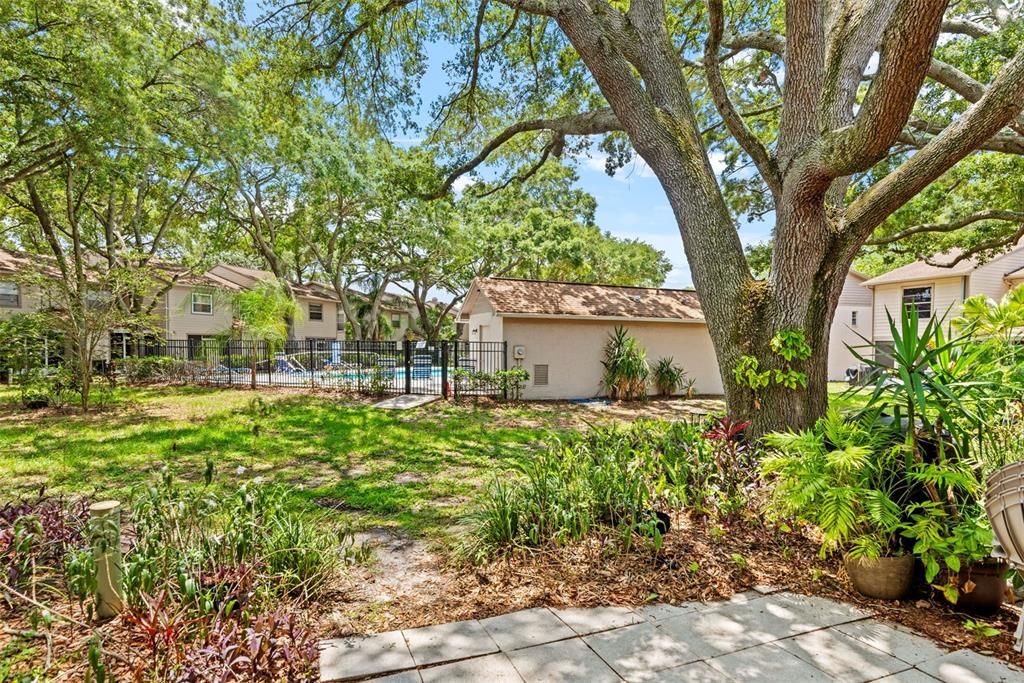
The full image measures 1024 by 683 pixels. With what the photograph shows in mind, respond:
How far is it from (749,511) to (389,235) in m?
21.1

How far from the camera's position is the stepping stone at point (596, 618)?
2.72 metres

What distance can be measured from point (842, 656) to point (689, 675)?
0.80m

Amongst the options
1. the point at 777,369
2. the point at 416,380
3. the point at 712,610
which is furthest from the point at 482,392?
the point at 712,610

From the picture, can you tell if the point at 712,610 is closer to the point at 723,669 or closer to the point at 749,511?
the point at 723,669

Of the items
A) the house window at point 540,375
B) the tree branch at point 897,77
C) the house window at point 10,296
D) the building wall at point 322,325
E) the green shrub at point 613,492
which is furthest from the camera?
the building wall at point 322,325

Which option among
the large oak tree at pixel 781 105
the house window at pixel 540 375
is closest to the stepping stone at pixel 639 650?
the large oak tree at pixel 781 105

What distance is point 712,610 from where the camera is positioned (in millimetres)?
2898

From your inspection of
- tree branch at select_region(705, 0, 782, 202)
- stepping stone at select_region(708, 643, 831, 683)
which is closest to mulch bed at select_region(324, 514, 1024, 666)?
stepping stone at select_region(708, 643, 831, 683)

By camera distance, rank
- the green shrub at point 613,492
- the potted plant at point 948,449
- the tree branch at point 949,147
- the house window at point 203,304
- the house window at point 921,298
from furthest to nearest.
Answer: the house window at point 203,304 < the house window at point 921,298 < the green shrub at point 613,492 < the tree branch at point 949,147 < the potted plant at point 948,449

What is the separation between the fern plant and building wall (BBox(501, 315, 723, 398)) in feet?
32.5

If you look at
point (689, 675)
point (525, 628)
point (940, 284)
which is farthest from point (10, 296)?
point (940, 284)

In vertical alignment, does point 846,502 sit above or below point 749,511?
above

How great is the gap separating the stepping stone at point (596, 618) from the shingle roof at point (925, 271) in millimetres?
18958

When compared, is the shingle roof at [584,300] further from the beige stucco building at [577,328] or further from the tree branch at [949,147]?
the tree branch at [949,147]
